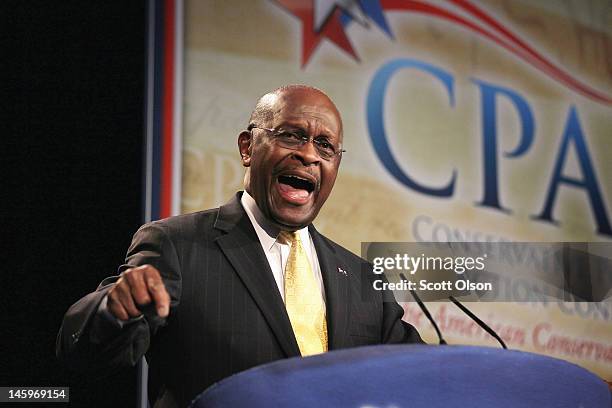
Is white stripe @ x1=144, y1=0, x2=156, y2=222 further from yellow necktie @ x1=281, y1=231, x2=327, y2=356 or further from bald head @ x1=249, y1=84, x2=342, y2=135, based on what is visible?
yellow necktie @ x1=281, y1=231, x2=327, y2=356

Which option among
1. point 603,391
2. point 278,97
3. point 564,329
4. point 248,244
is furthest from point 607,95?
point 603,391

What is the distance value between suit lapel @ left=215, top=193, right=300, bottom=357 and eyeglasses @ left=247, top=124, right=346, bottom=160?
179 mm

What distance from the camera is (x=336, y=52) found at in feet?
8.95

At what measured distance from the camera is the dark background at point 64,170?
2824 mm

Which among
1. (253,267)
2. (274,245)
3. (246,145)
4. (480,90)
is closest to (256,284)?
(253,267)

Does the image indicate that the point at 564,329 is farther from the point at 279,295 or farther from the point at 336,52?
the point at 279,295

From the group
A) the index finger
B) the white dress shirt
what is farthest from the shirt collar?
the index finger

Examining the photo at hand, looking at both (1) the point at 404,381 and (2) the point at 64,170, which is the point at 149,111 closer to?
(2) the point at 64,170

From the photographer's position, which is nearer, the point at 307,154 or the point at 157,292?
the point at 157,292

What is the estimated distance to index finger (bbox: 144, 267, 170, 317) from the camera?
1.04 meters

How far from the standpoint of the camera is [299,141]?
5.79 ft

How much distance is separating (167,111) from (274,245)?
3.45ft

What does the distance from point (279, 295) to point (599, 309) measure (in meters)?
1.51

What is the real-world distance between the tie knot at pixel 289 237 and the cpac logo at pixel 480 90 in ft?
3.27
